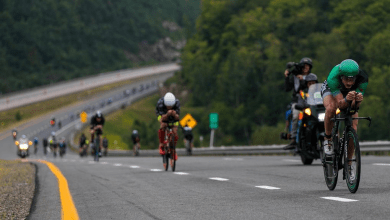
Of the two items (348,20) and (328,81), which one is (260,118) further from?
(328,81)

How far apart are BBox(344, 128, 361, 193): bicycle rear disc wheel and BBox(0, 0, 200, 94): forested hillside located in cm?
15246

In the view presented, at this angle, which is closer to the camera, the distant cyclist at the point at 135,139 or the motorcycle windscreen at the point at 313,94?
the motorcycle windscreen at the point at 313,94

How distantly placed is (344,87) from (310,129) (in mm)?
6363

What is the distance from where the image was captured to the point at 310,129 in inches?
610

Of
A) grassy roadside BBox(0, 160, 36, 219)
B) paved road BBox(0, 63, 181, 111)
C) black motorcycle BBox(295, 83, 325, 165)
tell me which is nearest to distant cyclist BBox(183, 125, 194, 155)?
black motorcycle BBox(295, 83, 325, 165)

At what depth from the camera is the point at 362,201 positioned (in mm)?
8297

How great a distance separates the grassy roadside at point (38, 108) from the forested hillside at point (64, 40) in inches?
1664

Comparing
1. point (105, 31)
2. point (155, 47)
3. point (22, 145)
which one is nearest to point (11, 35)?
point (105, 31)

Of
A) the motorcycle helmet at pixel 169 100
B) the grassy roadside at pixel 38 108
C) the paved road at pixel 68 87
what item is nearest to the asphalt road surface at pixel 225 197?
the motorcycle helmet at pixel 169 100

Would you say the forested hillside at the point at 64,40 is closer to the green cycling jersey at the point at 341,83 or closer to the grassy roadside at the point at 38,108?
the grassy roadside at the point at 38,108

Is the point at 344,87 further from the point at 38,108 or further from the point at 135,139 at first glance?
the point at 38,108

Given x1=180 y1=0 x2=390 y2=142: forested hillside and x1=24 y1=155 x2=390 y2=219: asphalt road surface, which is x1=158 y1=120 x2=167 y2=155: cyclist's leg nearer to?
x1=24 y1=155 x2=390 y2=219: asphalt road surface

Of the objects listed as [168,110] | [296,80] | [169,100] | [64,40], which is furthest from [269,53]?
[64,40]

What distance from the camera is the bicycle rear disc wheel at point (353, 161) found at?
28.7 ft
